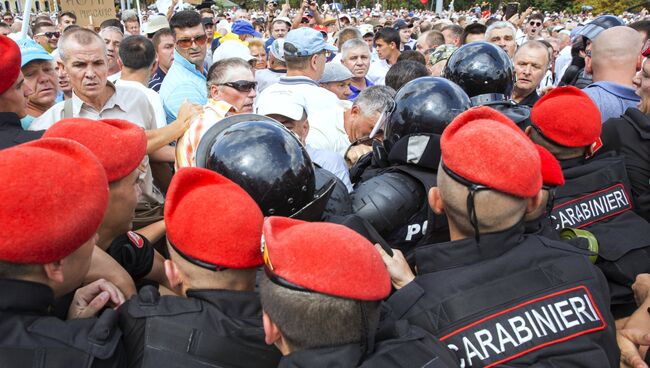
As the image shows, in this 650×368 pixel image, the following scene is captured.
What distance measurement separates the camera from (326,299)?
4.59ft

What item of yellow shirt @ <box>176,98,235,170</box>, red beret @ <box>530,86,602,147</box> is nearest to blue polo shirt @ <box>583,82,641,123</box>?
red beret @ <box>530,86,602,147</box>

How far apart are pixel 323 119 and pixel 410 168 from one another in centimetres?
193

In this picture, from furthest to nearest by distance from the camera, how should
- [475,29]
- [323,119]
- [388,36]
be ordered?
[388,36], [475,29], [323,119]

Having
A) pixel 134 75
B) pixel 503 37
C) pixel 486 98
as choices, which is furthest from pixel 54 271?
pixel 503 37

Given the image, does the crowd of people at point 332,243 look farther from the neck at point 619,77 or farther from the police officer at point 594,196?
the neck at point 619,77

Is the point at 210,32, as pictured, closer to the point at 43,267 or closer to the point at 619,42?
the point at 619,42

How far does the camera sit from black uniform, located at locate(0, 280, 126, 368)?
1500 mm

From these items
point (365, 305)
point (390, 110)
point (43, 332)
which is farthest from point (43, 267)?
point (390, 110)

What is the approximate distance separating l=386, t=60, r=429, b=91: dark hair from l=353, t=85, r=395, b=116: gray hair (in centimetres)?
153

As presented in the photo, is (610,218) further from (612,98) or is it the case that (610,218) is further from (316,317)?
(316,317)

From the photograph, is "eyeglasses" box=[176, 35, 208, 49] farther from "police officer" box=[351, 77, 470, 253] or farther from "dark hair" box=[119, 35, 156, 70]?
"police officer" box=[351, 77, 470, 253]

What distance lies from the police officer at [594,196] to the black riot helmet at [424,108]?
0.48 metres

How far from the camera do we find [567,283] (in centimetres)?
182

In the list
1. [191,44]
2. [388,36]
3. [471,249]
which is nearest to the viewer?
[471,249]
